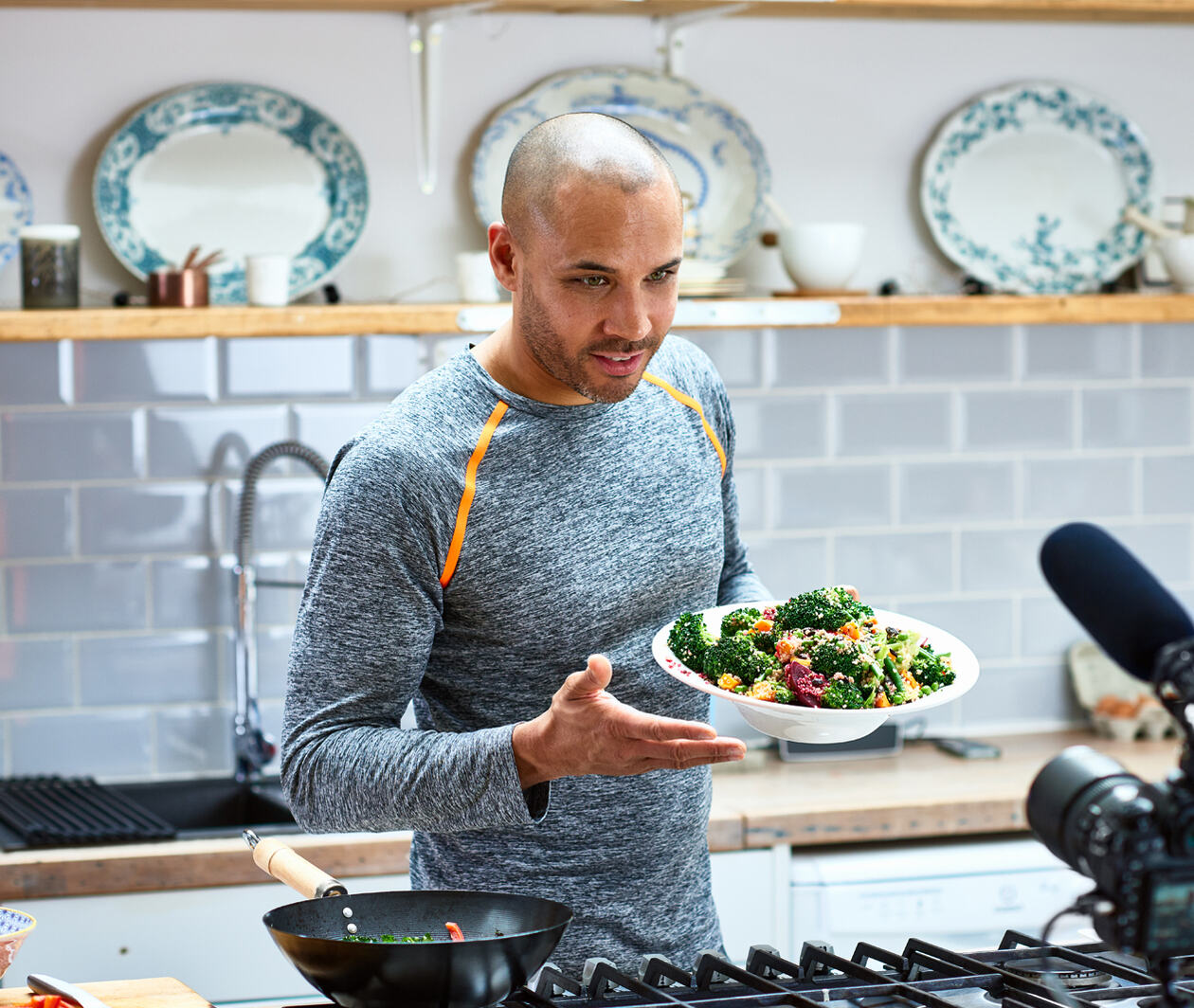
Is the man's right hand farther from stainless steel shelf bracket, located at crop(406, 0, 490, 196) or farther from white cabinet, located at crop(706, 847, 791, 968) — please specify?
stainless steel shelf bracket, located at crop(406, 0, 490, 196)

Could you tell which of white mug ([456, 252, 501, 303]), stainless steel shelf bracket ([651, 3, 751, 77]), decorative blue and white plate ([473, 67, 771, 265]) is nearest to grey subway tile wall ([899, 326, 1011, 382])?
decorative blue and white plate ([473, 67, 771, 265])

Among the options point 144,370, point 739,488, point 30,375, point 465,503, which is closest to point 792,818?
point 739,488

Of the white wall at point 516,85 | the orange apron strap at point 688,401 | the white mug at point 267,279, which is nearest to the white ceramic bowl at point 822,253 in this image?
the white wall at point 516,85

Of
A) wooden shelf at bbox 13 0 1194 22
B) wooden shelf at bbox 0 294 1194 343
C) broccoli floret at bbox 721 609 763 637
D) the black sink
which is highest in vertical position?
wooden shelf at bbox 13 0 1194 22

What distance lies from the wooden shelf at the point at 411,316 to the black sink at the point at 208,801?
79cm

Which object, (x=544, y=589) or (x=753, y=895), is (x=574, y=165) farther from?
(x=753, y=895)

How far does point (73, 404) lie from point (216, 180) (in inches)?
18.1

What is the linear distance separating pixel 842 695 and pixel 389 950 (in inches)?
19.3

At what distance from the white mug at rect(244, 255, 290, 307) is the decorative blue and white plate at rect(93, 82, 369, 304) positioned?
0.15m

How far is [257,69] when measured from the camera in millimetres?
2637

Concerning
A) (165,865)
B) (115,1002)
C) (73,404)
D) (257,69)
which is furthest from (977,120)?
(115,1002)

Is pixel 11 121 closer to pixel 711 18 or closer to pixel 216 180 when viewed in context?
pixel 216 180

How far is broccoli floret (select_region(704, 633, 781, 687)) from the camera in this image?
4.75ft

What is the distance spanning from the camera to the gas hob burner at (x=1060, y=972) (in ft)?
4.20
